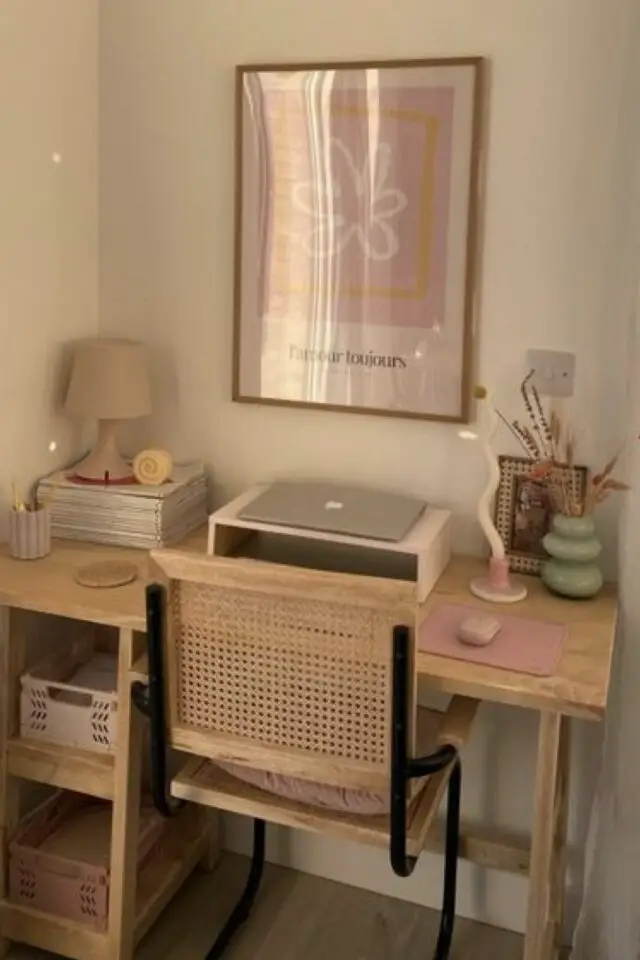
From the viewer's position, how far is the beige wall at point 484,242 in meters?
2.12

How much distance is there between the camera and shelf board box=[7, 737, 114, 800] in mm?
2150

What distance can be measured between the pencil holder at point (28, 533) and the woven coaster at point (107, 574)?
0.36ft

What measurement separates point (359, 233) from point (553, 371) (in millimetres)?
482

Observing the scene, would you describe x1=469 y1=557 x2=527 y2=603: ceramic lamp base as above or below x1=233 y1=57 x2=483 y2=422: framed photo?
below

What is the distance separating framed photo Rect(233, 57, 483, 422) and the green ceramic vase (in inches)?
12.8

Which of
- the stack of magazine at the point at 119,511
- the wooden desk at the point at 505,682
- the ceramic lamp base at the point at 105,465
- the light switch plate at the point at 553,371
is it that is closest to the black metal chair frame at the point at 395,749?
the wooden desk at the point at 505,682

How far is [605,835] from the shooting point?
2.10 m

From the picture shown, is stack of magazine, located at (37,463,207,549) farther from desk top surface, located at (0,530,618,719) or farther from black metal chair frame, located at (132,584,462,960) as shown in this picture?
black metal chair frame, located at (132,584,462,960)

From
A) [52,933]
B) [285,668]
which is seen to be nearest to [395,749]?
[285,668]

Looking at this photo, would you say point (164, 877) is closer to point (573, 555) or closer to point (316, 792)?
point (316, 792)

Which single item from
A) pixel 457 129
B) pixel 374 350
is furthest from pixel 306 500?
pixel 457 129

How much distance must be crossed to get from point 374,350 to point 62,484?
0.72m

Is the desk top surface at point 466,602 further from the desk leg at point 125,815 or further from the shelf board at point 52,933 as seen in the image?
the shelf board at point 52,933

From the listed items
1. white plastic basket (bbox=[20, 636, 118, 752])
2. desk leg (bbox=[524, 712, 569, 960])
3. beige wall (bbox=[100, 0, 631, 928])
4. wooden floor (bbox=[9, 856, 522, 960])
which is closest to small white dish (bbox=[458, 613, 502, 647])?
desk leg (bbox=[524, 712, 569, 960])
